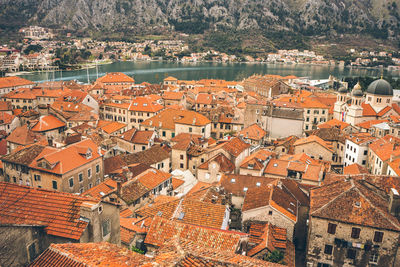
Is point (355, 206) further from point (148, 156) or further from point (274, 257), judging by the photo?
point (148, 156)

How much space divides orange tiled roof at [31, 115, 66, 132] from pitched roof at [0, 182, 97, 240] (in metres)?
39.7

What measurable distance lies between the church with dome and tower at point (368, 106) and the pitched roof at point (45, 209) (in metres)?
57.8

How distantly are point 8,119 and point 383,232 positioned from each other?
5551 cm

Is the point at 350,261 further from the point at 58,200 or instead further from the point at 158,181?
the point at 58,200

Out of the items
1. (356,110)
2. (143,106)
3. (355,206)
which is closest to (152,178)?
(355,206)

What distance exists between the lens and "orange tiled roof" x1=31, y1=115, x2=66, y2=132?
49.4 metres

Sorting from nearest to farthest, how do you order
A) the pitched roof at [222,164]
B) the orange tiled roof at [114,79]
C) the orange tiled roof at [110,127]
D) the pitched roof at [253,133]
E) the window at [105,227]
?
the window at [105,227], the pitched roof at [222,164], the pitched roof at [253,133], the orange tiled roof at [110,127], the orange tiled roof at [114,79]

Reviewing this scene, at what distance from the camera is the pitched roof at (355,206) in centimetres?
2106

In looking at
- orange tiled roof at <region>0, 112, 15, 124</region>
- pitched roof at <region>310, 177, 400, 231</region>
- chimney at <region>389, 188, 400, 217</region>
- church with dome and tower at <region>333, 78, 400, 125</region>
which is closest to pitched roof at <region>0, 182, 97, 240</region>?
pitched roof at <region>310, 177, 400, 231</region>

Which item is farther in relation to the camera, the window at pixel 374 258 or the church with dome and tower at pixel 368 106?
the church with dome and tower at pixel 368 106

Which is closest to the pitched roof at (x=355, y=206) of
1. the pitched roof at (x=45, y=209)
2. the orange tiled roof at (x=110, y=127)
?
the pitched roof at (x=45, y=209)

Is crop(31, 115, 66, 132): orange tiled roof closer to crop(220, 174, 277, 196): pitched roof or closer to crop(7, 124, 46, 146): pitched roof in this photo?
crop(7, 124, 46, 146): pitched roof

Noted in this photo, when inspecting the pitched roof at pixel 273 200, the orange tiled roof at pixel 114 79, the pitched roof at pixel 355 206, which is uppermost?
the pitched roof at pixel 355 206

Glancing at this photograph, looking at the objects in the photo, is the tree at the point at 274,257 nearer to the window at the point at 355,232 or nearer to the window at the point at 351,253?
the window at the point at 355,232
